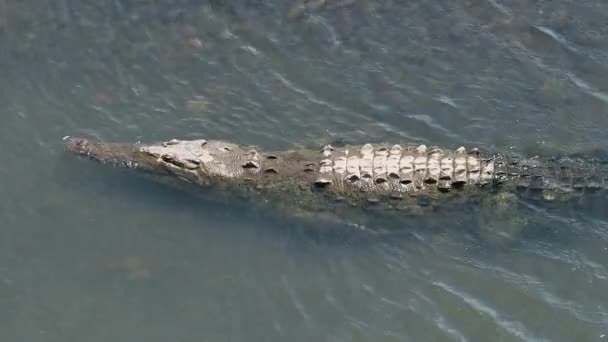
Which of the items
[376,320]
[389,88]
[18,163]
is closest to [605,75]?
[389,88]

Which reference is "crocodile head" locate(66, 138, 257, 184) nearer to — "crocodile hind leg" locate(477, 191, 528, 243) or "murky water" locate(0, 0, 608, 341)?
"murky water" locate(0, 0, 608, 341)

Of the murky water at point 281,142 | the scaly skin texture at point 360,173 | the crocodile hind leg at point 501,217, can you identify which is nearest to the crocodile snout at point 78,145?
the murky water at point 281,142

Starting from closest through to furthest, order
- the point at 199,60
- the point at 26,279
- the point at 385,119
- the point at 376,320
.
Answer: the point at 376,320 < the point at 26,279 < the point at 385,119 < the point at 199,60

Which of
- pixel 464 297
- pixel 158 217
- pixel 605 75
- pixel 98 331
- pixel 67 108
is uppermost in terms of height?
pixel 605 75

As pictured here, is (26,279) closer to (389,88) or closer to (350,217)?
(350,217)

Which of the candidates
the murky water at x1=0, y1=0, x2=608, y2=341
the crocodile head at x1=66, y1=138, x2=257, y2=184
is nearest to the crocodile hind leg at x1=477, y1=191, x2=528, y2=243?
the murky water at x1=0, y1=0, x2=608, y2=341

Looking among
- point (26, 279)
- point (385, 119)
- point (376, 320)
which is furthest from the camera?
point (385, 119)

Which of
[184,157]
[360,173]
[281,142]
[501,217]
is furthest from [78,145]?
[501,217]

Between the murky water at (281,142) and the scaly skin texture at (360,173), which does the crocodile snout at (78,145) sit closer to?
the murky water at (281,142)
